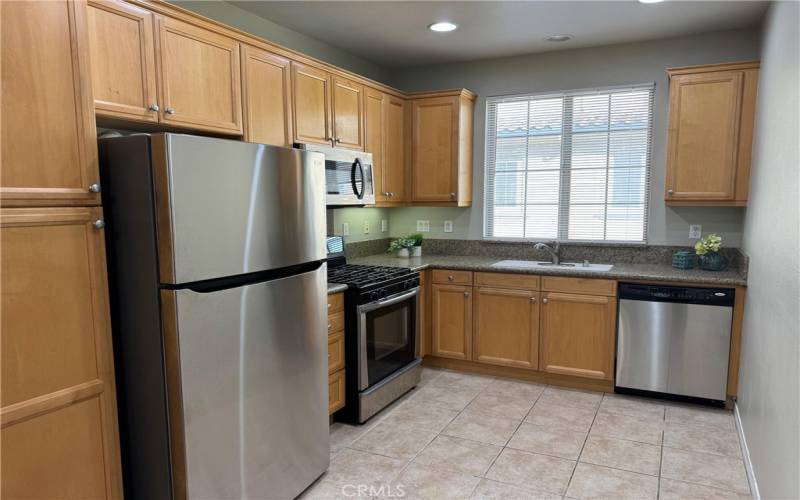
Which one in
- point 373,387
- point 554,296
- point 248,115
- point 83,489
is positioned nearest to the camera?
point 83,489

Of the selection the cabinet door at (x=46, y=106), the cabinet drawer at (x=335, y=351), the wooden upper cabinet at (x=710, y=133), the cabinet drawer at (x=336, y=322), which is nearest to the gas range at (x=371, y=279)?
the cabinet drawer at (x=336, y=322)

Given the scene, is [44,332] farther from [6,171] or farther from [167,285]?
[6,171]

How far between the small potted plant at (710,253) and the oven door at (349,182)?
2317mm

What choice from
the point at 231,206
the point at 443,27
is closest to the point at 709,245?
the point at 443,27

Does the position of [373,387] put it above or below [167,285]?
below

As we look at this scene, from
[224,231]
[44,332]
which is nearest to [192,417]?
[44,332]

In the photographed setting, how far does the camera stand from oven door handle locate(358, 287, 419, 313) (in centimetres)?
307

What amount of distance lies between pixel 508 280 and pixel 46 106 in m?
3.04

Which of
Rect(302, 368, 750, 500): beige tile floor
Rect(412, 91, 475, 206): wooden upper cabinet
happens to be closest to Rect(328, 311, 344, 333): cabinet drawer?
Rect(302, 368, 750, 500): beige tile floor

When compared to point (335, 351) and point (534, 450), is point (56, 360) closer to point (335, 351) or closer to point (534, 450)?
point (335, 351)

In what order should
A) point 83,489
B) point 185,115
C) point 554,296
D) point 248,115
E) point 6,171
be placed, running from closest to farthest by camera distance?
point 6,171 < point 83,489 < point 185,115 < point 248,115 < point 554,296

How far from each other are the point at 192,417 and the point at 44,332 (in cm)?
56

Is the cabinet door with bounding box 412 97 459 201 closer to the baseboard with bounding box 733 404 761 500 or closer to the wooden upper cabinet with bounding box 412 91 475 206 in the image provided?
the wooden upper cabinet with bounding box 412 91 475 206

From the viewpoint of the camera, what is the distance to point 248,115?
8.89 ft
